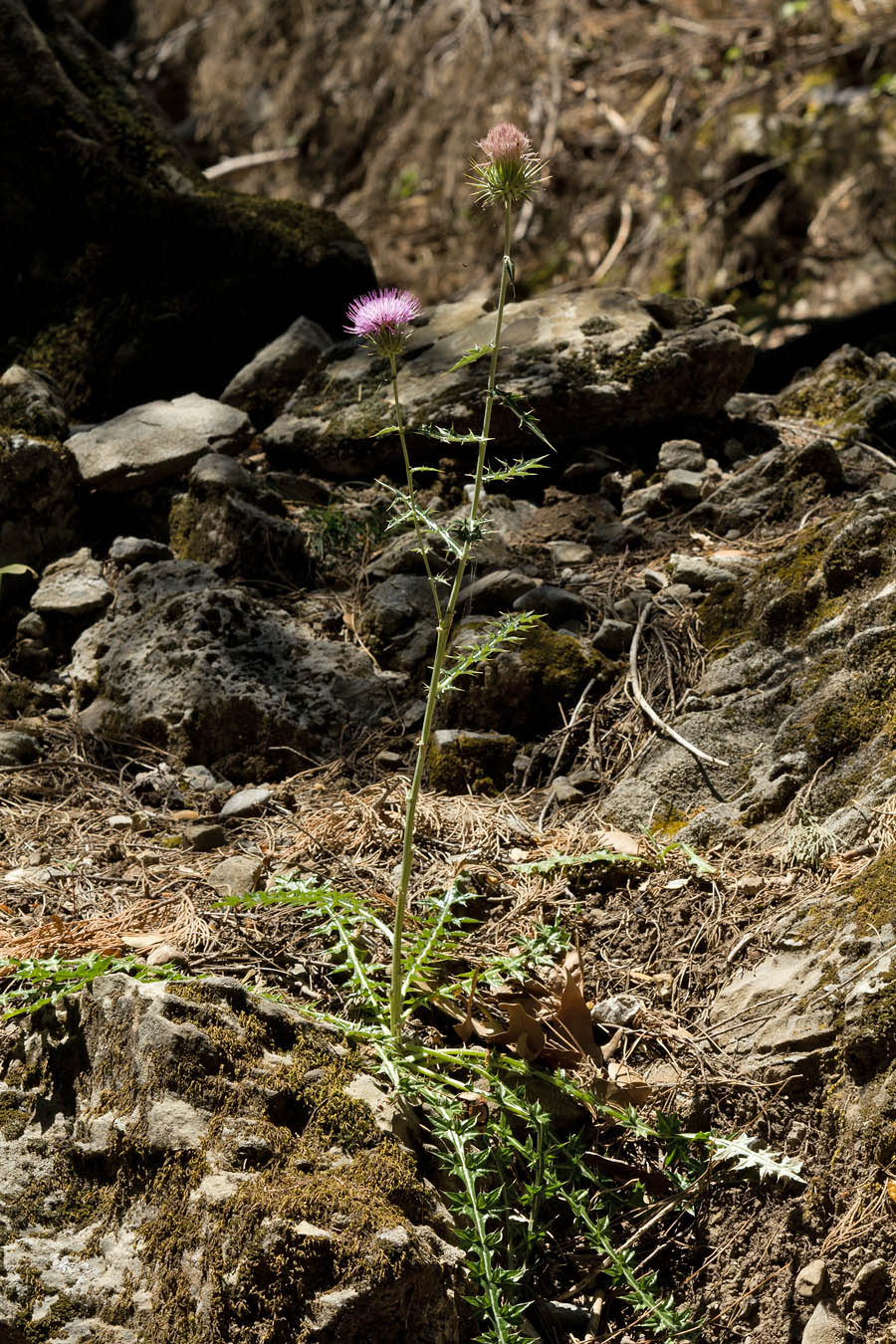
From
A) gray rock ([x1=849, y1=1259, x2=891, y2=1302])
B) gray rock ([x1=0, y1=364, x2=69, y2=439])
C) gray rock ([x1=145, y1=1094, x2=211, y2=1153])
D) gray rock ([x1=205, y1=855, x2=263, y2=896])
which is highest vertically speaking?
gray rock ([x1=0, y1=364, x2=69, y2=439])

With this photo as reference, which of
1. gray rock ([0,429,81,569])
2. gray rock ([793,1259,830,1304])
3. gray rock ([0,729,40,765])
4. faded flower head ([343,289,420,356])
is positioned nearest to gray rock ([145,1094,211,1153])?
gray rock ([793,1259,830,1304])

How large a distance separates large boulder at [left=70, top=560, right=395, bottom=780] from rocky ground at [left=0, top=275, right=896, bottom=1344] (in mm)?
13

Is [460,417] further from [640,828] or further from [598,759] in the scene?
[640,828]

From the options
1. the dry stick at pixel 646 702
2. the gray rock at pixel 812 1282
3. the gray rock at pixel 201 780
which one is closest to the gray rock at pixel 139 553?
the gray rock at pixel 201 780

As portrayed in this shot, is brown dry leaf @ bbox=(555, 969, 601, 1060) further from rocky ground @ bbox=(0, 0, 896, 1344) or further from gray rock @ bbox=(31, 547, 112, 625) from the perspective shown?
gray rock @ bbox=(31, 547, 112, 625)

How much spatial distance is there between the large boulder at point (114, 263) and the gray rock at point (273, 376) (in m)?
0.22

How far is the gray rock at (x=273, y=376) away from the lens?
15.6 ft

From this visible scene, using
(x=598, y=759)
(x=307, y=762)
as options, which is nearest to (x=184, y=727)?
(x=307, y=762)

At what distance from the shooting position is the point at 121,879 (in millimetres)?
2590

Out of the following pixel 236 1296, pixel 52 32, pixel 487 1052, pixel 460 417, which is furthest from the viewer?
pixel 52 32

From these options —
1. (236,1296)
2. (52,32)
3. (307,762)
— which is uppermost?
(52,32)

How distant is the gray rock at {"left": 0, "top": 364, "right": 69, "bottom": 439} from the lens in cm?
407

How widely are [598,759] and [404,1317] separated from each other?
1.60m

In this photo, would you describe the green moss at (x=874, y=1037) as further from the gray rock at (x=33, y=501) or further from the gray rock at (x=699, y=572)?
the gray rock at (x=33, y=501)
